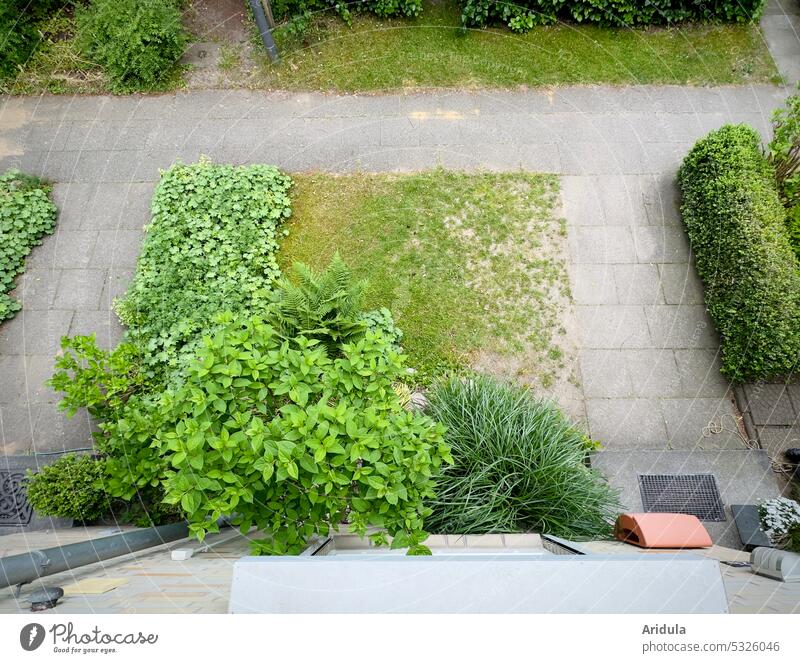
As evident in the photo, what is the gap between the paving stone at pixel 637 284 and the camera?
18.9ft

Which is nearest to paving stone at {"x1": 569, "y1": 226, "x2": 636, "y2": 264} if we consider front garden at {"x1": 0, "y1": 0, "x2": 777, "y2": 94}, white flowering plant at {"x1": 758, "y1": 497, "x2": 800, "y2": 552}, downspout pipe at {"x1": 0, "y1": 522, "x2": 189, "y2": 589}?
front garden at {"x1": 0, "y1": 0, "x2": 777, "y2": 94}

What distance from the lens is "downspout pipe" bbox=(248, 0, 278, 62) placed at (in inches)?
256

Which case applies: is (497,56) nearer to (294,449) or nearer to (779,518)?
(779,518)

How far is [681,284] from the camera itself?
5.86m

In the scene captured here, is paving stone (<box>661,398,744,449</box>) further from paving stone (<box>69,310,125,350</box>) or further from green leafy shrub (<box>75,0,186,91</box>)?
green leafy shrub (<box>75,0,186,91</box>)

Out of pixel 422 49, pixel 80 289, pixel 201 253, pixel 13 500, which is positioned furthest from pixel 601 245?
pixel 13 500

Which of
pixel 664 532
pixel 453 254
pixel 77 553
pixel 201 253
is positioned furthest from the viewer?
pixel 453 254

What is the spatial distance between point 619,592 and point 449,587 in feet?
2.07

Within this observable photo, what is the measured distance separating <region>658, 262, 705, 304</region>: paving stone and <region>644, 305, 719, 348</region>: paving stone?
98 millimetres

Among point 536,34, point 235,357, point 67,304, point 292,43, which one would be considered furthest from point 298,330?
point 536,34

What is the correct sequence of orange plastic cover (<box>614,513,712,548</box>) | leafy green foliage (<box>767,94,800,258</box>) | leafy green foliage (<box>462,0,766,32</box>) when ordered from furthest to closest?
leafy green foliage (<box>462,0,766,32</box>) < leafy green foliage (<box>767,94,800,258</box>) < orange plastic cover (<box>614,513,712,548</box>)

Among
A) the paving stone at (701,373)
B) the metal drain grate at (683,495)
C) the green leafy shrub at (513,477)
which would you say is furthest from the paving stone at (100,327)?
the paving stone at (701,373)

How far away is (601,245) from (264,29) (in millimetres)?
4983

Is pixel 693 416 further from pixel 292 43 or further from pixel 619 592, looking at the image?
pixel 292 43
